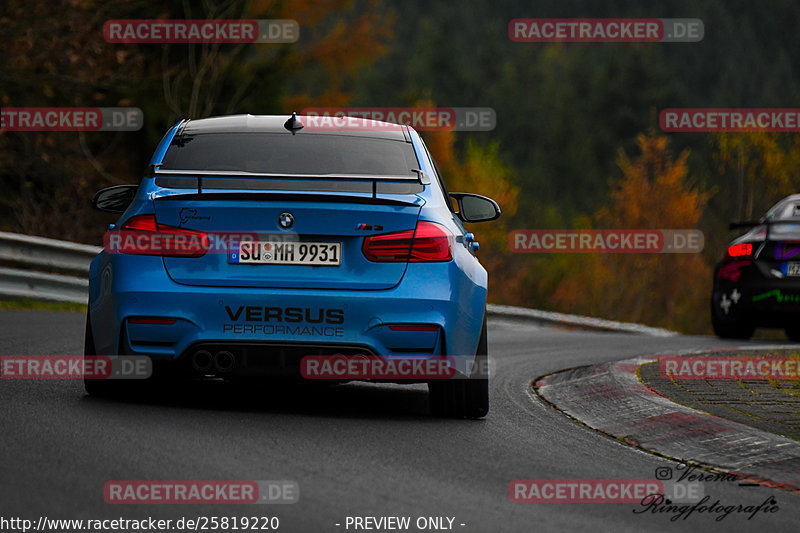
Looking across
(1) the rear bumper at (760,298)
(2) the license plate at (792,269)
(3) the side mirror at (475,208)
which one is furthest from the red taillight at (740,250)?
(3) the side mirror at (475,208)

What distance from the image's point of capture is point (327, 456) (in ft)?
18.9

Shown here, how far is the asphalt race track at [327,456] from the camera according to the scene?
4.73 metres

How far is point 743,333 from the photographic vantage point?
51.3 ft

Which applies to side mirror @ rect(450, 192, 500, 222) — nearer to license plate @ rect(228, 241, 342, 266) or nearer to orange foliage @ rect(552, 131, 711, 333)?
license plate @ rect(228, 241, 342, 266)

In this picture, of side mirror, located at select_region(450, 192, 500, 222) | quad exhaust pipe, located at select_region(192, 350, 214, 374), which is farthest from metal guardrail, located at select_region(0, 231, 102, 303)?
quad exhaust pipe, located at select_region(192, 350, 214, 374)

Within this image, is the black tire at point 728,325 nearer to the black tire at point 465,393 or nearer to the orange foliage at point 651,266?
the black tire at point 465,393

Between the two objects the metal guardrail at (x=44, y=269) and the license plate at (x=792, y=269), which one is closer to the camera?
the license plate at (x=792, y=269)

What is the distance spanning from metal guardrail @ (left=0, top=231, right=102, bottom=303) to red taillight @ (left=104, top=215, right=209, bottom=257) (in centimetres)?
818

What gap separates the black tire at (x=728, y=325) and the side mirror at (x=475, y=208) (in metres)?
7.68

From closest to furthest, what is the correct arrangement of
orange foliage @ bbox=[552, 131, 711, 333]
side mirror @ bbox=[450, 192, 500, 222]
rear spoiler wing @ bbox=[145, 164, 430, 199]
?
1. rear spoiler wing @ bbox=[145, 164, 430, 199]
2. side mirror @ bbox=[450, 192, 500, 222]
3. orange foliage @ bbox=[552, 131, 711, 333]

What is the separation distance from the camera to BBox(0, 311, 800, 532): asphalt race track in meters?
4.73

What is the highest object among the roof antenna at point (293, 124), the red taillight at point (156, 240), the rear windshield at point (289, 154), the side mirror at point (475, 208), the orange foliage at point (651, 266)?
the roof antenna at point (293, 124)

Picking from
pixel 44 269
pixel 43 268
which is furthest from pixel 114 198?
pixel 44 269

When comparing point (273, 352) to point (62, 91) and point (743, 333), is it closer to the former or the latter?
point (743, 333)
